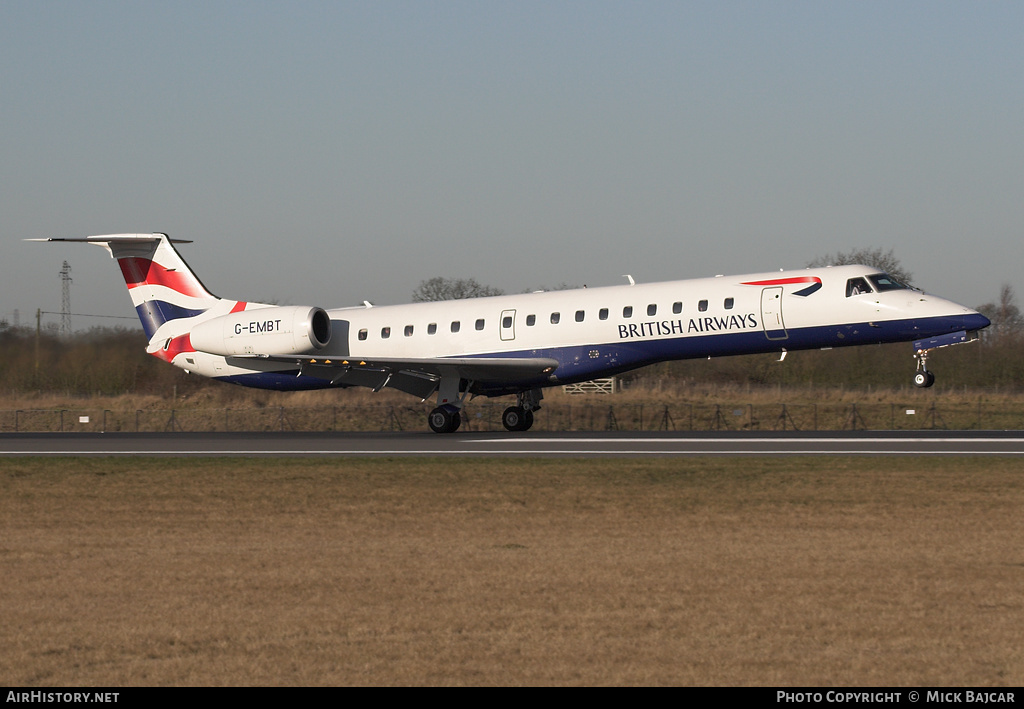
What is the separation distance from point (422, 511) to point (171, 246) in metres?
23.3

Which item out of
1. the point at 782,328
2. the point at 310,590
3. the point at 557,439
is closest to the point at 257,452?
the point at 557,439

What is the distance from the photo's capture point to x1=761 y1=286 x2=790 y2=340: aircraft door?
92.0ft

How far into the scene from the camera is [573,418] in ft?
132

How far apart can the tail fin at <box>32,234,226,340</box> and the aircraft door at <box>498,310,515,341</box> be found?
10025 mm

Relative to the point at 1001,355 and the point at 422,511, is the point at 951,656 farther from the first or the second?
the point at 1001,355

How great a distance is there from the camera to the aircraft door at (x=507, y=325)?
31203 millimetres

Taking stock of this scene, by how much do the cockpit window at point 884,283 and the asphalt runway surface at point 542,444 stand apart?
3.69 m

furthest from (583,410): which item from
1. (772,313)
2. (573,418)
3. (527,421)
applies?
(772,313)

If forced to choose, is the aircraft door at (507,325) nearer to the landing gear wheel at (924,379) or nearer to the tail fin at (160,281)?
the tail fin at (160,281)

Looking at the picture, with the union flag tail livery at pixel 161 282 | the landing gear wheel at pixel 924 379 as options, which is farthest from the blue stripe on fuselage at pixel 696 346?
the union flag tail livery at pixel 161 282

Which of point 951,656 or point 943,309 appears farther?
point 943,309

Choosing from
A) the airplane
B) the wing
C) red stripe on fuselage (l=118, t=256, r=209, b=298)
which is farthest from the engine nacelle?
red stripe on fuselage (l=118, t=256, r=209, b=298)

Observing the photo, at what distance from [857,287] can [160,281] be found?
21.5 meters

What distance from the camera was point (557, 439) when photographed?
1102 inches
